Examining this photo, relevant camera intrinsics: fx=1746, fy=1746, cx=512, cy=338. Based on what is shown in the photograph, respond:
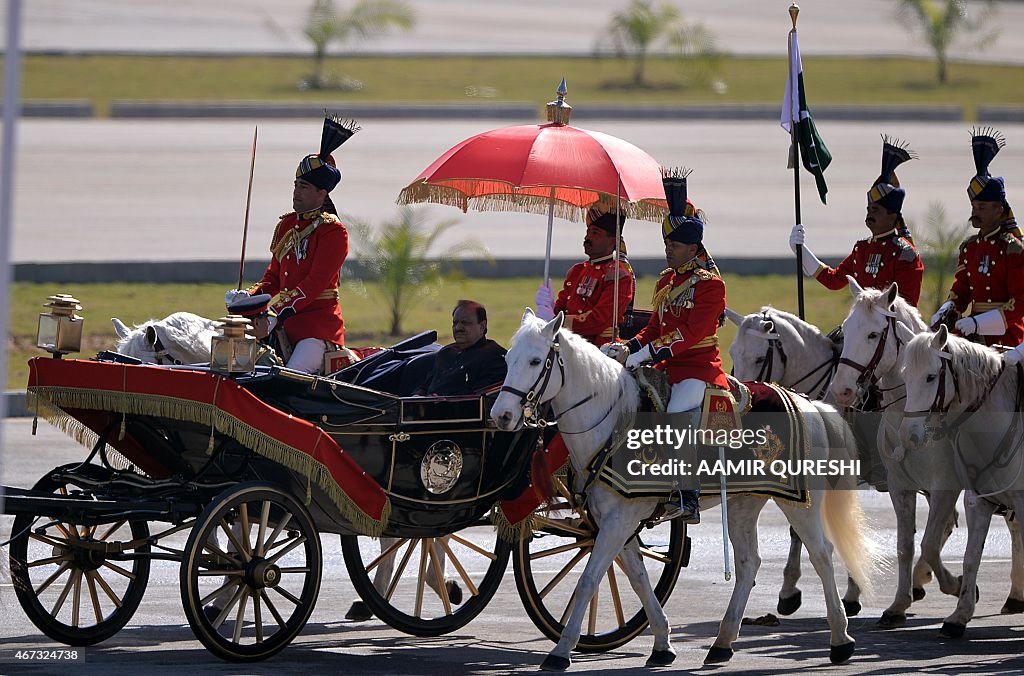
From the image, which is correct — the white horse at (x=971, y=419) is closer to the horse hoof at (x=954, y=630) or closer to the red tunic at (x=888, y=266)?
the horse hoof at (x=954, y=630)

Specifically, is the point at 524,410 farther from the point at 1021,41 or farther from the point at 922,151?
the point at 1021,41

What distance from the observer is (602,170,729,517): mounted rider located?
29.1 ft

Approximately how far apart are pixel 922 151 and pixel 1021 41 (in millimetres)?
19120

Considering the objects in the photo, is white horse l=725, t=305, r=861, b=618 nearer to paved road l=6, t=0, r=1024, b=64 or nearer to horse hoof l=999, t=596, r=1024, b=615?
horse hoof l=999, t=596, r=1024, b=615

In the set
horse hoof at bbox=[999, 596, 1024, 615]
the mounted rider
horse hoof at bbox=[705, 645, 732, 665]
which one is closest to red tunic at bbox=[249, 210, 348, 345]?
the mounted rider

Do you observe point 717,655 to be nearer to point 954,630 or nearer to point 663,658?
point 663,658

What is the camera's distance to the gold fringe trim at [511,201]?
1019 centimetres

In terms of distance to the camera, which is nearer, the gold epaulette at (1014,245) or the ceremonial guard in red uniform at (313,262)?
the ceremonial guard in red uniform at (313,262)

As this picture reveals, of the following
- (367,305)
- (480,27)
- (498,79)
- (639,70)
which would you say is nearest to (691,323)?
(367,305)

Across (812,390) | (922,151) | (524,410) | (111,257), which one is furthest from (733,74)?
(524,410)

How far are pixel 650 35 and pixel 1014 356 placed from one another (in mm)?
30039

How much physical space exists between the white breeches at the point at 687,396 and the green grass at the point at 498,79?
2507 centimetres

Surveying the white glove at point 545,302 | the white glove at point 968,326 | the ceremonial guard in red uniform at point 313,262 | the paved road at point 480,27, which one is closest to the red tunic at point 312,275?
the ceremonial guard in red uniform at point 313,262

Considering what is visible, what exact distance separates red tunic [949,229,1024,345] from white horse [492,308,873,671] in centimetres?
193
